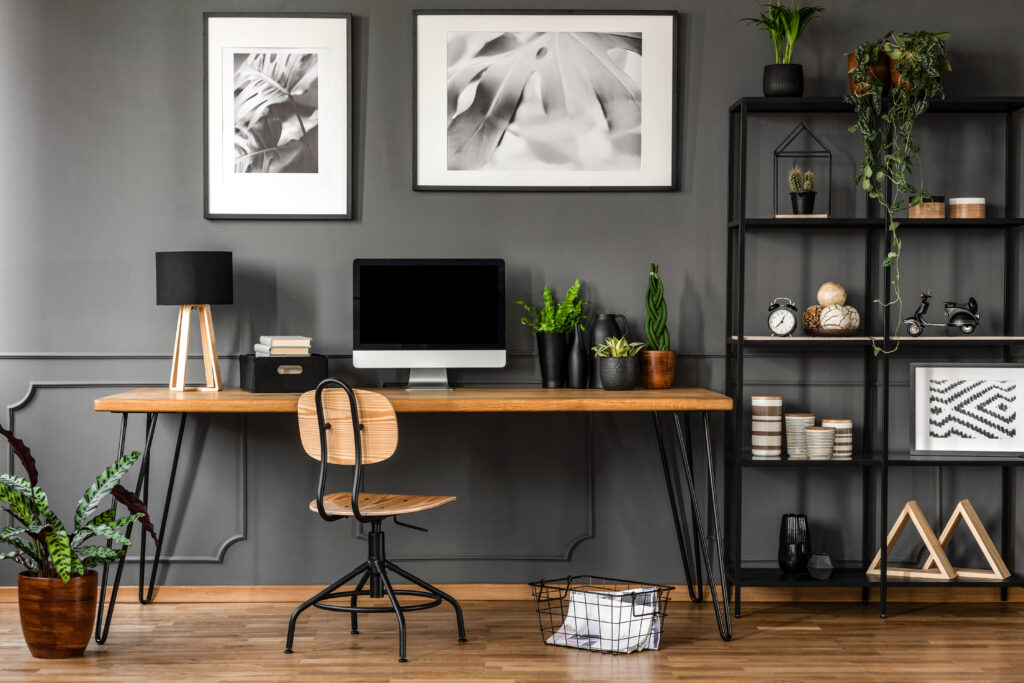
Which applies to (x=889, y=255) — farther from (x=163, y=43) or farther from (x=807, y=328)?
(x=163, y=43)

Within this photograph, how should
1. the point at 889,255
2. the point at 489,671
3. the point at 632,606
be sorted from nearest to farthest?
the point at 489,671
the point at 632,606
the point at 889,255

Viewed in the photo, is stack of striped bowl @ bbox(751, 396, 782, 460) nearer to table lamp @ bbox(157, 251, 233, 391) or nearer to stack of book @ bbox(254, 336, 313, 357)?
stack of book @ bbox(254, 336, 313, 357)

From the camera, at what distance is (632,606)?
3.16 m

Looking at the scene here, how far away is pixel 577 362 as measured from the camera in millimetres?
3598

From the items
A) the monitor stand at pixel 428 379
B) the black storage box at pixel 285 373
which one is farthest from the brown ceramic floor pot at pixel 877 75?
the black storage box at pixel 285 373

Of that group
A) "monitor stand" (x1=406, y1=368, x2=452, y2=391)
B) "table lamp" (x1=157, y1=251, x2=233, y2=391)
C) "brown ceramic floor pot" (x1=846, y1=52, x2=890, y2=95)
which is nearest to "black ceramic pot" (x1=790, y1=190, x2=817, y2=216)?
"brown ceramic floor pot" (x1=846, y1=52, x2=890, y2=95)

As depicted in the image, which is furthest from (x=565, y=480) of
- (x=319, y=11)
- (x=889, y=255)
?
(x=319, y=11)

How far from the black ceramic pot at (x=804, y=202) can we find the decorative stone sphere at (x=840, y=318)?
0.36 m

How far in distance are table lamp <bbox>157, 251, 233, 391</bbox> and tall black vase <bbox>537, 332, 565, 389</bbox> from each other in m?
1.14

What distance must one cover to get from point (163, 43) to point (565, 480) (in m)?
2.25

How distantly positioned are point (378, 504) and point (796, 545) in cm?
157

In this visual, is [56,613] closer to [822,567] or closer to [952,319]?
[822,567]

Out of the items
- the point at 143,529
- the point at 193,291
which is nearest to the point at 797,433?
the point at 193,291

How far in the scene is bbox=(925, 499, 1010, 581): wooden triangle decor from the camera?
357 centimetres
